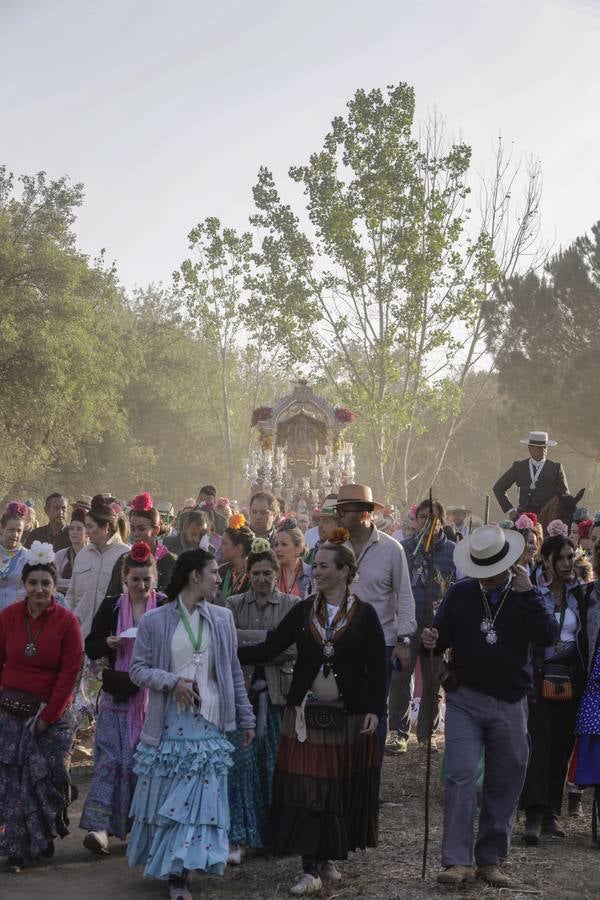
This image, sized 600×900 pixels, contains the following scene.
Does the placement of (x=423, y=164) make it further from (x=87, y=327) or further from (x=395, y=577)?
(x=395, y=577)

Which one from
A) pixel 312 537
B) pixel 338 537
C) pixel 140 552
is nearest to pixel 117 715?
pixel 140 552

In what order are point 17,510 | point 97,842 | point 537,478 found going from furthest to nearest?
point 537,478 → point 17,510 → point 97,842

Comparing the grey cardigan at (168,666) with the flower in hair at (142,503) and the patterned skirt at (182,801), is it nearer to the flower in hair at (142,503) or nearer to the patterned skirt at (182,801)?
the patterned skirt at (182,801)

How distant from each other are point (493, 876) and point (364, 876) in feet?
2.36

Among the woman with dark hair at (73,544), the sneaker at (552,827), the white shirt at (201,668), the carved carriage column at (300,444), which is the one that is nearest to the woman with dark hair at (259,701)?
the white shirt at (201,668)

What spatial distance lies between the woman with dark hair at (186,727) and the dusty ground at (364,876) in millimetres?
367

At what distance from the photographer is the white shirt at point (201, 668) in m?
6.59

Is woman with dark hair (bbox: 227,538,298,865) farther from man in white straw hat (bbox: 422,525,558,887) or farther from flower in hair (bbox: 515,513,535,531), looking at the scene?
flower in hair (bbox: 515,513,535,531)

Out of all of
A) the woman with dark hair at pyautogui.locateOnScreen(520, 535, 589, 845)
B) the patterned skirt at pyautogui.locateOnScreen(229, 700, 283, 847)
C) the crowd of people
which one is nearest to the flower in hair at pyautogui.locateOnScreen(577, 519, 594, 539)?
the crowd of people

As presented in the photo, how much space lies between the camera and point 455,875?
21.8 feet

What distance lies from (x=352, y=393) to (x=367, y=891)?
1043 inches

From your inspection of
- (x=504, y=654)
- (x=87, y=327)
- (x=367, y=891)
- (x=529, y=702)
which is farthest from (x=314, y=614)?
(x=87, y=327)

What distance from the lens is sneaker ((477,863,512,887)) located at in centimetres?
673

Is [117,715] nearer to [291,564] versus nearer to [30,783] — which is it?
[30,783]
